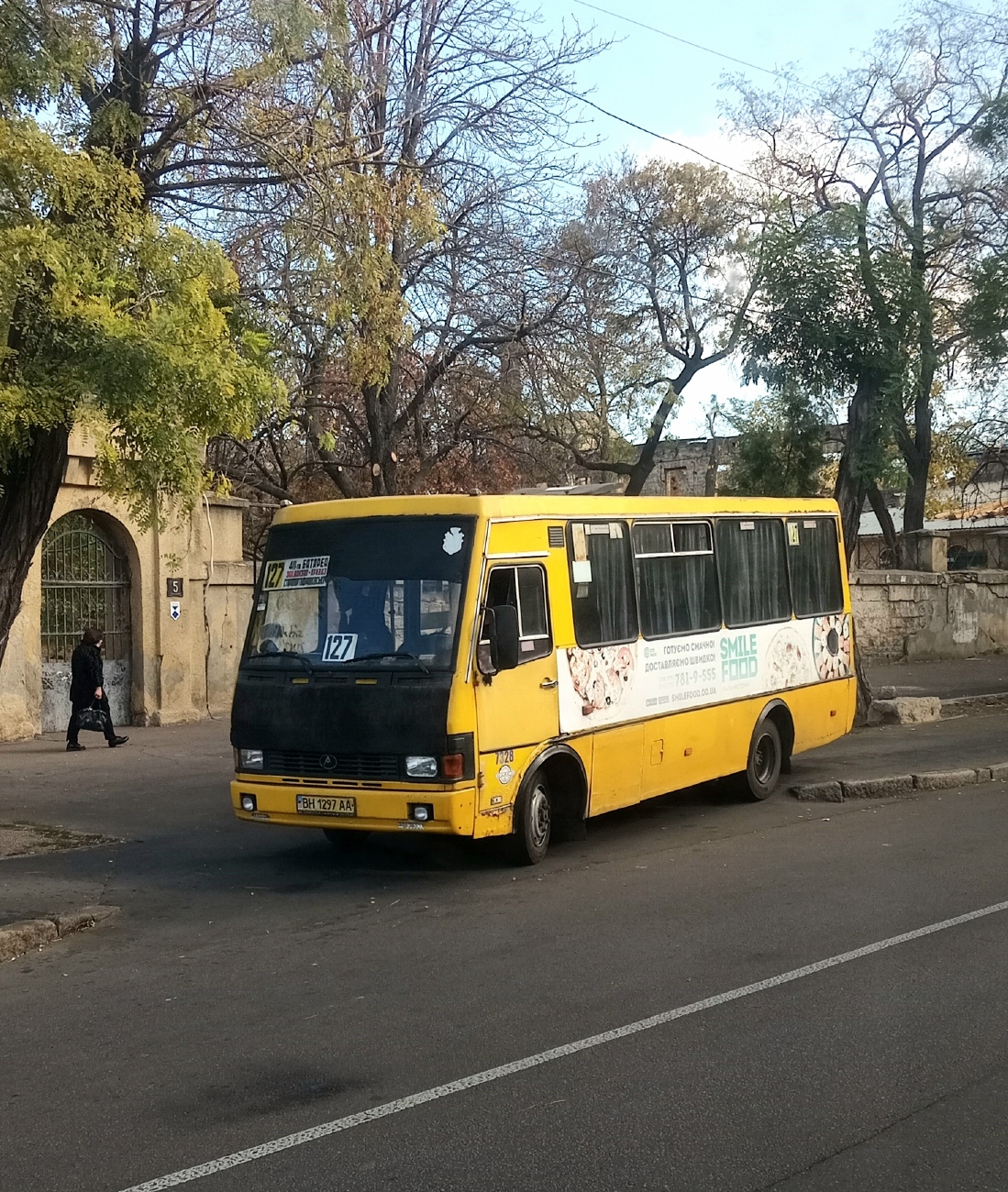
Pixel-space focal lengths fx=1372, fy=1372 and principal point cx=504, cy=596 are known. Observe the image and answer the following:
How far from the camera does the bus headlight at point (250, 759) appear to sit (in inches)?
386

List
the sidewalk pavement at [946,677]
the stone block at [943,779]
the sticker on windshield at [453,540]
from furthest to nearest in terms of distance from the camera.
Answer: the sidewalk pavement at [946,677]
the stone block at [943,779]
the sticker on windshield at [453,540]

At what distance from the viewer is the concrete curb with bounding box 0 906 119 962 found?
792cm

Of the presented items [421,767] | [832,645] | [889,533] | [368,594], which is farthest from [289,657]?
[889,533]

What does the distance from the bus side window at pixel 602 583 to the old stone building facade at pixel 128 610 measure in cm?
910

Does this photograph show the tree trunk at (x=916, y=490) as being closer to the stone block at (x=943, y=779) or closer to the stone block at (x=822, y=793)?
the stone block at (x=943, y=779)

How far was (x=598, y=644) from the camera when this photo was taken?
10664mm

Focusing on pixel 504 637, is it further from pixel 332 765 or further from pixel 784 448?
pixel 784 448

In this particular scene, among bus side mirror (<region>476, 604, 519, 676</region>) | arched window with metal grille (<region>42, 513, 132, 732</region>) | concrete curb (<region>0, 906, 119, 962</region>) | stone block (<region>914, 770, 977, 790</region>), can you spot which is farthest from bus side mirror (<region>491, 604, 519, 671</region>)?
arched window with metal grille (<region>42, 513, 132, 732</region>)

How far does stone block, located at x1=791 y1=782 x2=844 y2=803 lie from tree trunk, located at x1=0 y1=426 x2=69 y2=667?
7420 mm

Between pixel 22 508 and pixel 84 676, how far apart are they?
644cm

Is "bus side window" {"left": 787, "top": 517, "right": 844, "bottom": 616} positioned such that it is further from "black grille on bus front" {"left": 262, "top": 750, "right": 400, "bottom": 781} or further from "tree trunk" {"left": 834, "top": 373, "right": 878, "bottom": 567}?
"black grille on bus front" {"left": 262, "top": 750, "right": 400, "bottom": 781}

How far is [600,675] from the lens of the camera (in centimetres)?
1062

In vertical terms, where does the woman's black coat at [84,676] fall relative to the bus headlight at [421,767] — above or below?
above

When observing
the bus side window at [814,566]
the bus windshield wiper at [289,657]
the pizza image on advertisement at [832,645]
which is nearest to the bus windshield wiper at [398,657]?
the bus windshield wiper at [289,657]
